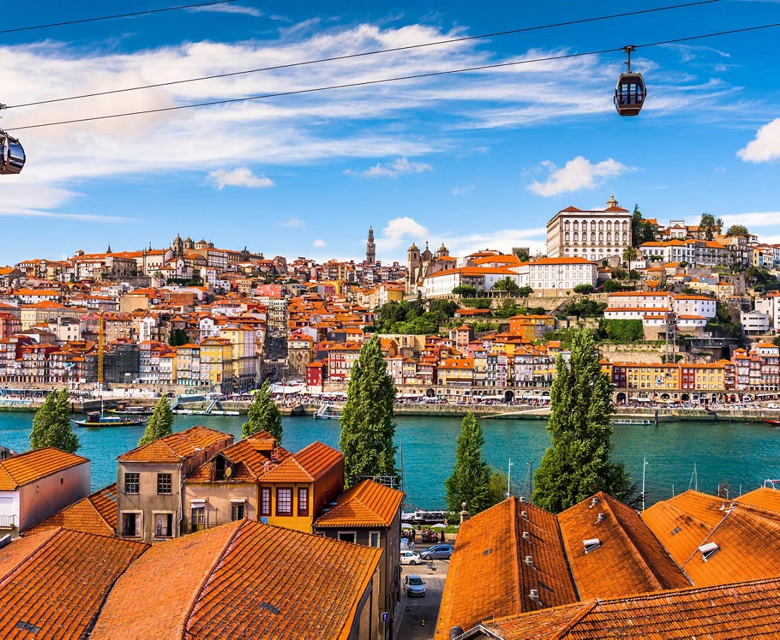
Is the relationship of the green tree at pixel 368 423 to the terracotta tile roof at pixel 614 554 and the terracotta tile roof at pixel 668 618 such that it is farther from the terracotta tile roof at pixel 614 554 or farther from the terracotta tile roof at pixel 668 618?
Answer: the terracotta tile roof at pixel 668 618

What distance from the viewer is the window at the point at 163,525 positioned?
877cm

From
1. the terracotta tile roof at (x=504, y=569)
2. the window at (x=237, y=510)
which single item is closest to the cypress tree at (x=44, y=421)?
the window at (x=237, y=510)

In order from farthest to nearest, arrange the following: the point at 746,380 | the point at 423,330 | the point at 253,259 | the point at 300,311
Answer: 1. the point at 253,259
2. the point at 300,311
3. the point at 423,330
4. the point at 746,380

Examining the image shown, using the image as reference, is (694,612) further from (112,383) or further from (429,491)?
(112,383)

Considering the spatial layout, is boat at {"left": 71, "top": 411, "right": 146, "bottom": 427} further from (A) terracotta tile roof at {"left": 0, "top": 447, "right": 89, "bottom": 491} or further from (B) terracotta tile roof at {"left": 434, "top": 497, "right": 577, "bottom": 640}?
(B) terracotta tile roof at {"left": 434, "top": 497, "right": 577, "bottom": 640}

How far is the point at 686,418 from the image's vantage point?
4275 centimetres

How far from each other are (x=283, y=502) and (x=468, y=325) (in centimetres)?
4721

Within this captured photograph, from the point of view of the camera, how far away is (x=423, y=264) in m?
72.8

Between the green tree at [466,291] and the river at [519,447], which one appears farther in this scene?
the green tree at [466,291]

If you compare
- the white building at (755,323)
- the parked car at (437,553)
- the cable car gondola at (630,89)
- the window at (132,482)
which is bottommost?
the parked car at (437,553)

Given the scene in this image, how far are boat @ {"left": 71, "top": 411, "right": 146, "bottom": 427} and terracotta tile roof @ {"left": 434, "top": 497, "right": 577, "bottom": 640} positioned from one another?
3313cm

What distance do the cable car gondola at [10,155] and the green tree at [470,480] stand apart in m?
11.8

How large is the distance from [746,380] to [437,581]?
146 feet

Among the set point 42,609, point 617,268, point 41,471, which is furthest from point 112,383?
point 42,609
